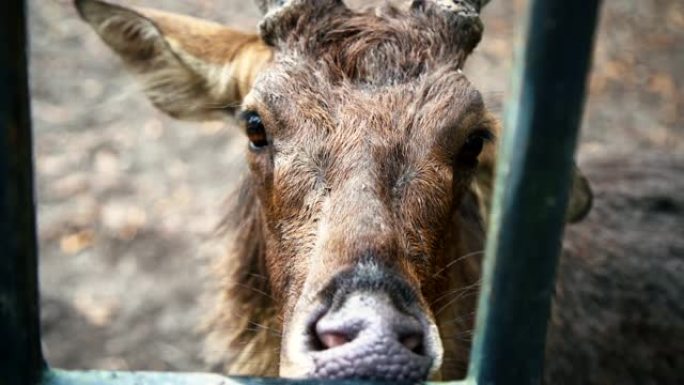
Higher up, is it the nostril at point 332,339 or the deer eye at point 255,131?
the deer eye at point 255,131

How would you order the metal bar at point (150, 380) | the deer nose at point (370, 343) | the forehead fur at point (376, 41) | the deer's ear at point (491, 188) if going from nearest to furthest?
the metal bar at point (150, 380), the deer nose at point (370, 343), the forehead fur at point (376, 41), the deer's ear at point (491, 188)

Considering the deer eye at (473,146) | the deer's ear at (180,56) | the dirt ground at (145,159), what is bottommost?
the dirt ground at (145,159)

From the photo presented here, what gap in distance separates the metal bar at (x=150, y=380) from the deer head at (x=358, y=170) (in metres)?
0.61

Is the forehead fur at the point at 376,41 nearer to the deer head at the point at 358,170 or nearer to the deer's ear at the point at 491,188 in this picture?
the deer head at the point at 358,170

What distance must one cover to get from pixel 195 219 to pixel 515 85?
6.05m

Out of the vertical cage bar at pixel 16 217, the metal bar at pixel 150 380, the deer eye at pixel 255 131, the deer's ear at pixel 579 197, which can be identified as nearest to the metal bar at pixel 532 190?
the metal bar at pixel 150 380

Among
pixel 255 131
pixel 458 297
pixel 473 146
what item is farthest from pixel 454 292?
pixel 255 131

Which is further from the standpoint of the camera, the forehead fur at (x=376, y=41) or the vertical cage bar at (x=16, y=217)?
the forehead fur at (x=376, y=41)

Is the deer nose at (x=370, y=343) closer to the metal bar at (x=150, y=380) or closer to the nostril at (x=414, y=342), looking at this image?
the nostril at (x=414, y=342)

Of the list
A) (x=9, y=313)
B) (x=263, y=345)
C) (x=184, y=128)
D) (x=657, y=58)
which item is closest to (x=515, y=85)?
(x=9, y=313)

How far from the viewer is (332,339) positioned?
→ 2812 millimetres

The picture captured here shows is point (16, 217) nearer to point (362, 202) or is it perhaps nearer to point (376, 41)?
point (362, 202)

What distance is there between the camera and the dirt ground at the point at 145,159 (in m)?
6.71

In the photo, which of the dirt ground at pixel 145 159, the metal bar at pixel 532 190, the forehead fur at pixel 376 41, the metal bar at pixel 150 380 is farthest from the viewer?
the dirt ground at pixel 145 159
